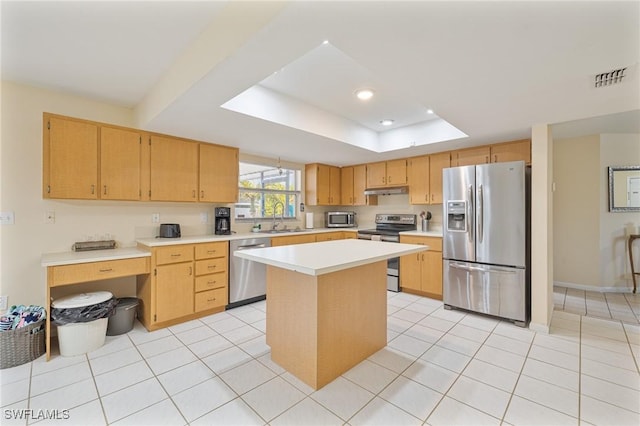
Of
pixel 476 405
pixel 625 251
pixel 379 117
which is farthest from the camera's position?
pixel 625 251

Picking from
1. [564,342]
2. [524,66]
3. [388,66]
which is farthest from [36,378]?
[564,342]

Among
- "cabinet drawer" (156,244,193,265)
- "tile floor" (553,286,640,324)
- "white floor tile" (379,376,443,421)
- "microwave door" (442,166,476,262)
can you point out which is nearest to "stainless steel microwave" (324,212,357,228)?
"microwave door" (442,166,476,262)

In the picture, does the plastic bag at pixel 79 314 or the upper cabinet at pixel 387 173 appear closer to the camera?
the plastic bag at pixel 79 314

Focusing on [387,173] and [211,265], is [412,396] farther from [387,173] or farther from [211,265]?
[387,173]

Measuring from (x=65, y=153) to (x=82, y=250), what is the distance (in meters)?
0.98

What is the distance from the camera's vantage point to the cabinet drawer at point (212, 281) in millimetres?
3262

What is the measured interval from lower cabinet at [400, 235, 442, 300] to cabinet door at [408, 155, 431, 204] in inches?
28.4

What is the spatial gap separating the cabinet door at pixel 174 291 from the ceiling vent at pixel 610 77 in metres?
3.96

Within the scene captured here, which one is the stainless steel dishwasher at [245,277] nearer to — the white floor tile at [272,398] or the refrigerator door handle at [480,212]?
the white floor tile at [272,398]

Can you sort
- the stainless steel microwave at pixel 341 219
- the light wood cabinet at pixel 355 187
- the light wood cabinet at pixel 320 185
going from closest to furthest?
the light wood cabinet at pixel 320 185 → the light wood cabinet at pixel 355 187 → the stainless steel microwave at pixel 341 219

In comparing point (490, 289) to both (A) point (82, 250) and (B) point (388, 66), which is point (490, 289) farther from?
(A) point (82, 250)

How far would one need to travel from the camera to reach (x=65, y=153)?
272cm

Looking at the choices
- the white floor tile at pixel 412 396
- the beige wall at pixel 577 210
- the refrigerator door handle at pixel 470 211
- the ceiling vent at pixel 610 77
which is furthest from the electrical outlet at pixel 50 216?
the beige wall at pixel 577 210

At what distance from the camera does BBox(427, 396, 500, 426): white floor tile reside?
165 centimetres
